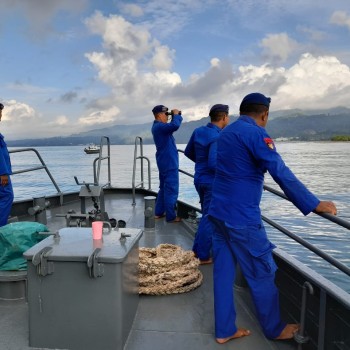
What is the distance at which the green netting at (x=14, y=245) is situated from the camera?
2887mm

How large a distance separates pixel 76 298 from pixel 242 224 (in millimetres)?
1035

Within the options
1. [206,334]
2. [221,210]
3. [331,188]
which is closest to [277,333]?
[206,334]

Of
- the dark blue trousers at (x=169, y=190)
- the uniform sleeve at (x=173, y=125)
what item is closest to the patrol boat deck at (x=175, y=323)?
the dark blue trousers at (x=169, y=190)

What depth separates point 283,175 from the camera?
203cm

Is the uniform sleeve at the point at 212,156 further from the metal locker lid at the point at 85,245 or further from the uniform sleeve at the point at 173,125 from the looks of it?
the uniform sleeve at the point at 173,125

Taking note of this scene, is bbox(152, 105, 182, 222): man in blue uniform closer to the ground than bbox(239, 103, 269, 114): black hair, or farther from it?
closer to the ground

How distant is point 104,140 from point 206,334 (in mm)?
4878

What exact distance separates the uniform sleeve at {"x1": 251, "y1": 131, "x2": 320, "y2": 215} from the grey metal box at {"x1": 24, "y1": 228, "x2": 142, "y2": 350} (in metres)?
0.95

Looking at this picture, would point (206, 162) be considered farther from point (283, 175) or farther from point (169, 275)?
point (283, 175)

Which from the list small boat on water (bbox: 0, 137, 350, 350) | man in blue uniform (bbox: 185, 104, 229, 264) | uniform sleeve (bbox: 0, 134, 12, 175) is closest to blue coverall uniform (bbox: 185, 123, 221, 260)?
man in blue uniform (bbox: 185, 104, 229, 264)

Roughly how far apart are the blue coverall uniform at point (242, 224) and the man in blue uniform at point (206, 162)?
3.37 feet

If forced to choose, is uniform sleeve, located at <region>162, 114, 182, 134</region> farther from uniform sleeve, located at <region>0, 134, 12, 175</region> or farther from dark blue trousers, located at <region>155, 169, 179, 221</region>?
uniform sleeve, located at <region>0, 134, 12, 175</region>

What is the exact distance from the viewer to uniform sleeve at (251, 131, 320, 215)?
1999 millimetres

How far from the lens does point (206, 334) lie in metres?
2.45
